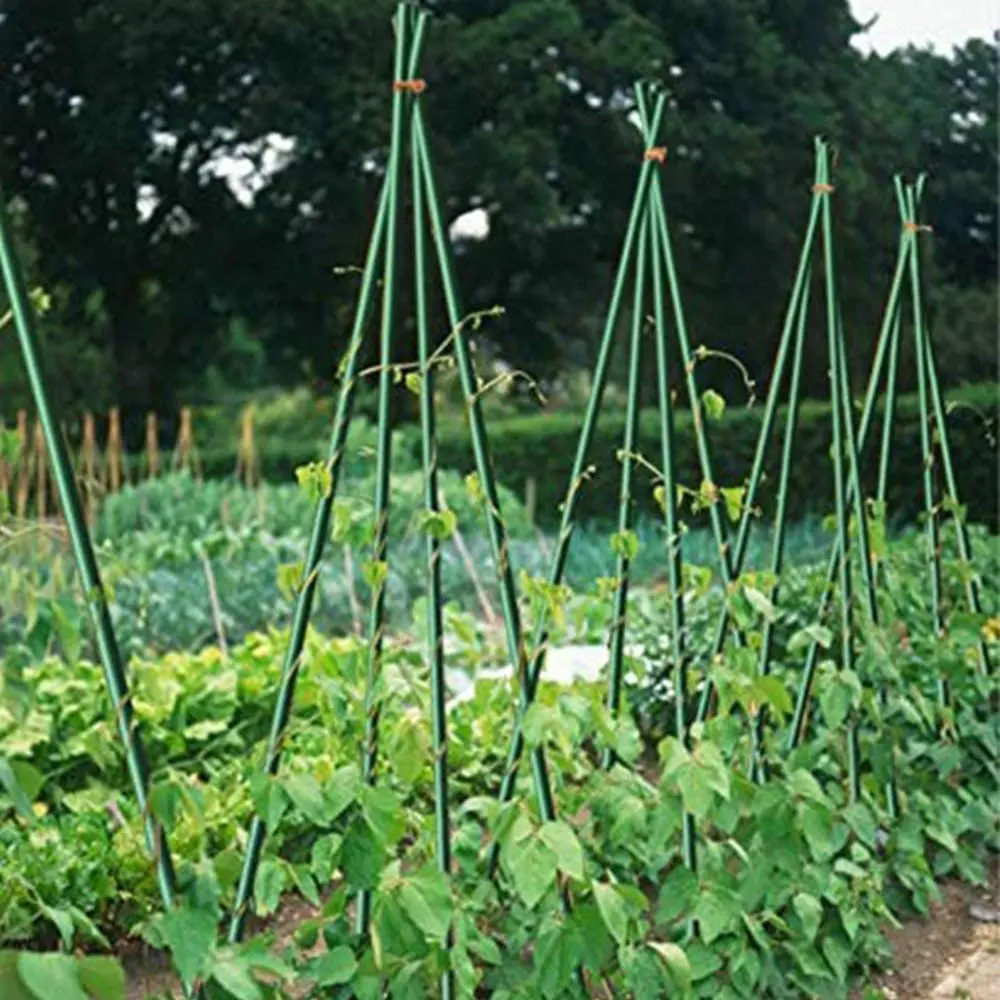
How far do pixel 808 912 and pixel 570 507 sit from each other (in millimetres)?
977

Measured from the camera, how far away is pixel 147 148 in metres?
20.1

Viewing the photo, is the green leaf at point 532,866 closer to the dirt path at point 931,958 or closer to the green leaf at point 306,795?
the green leaf at point 306,795

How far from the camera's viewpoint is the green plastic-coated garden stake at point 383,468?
283cm

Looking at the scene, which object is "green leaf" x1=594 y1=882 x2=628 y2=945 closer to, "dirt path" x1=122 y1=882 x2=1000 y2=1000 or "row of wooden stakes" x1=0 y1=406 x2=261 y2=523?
"dirt path" x1=122 y1=882 x2=1000 y2=1000

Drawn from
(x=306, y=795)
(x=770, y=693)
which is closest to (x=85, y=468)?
(x=770, y=693)

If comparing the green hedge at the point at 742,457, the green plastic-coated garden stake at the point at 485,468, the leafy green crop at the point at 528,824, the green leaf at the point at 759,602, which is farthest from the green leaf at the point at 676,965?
the green hedge at the point at 742,457

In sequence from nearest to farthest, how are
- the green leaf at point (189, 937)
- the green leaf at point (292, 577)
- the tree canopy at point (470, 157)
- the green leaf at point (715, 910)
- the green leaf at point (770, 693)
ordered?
Result: the green leaf at point (189, 937) → the green leaf at point (292, 577) → the green leaf at point (715, 910) → the green leaf at point (770, 693) → the tree canopy at point (470, 157)

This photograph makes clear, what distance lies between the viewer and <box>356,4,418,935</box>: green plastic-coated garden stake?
283cm

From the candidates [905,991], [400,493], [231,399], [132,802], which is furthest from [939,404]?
[231,399]

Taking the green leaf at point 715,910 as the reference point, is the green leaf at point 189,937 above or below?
above

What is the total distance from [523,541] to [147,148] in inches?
466

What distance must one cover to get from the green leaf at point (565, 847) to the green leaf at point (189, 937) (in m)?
0.59

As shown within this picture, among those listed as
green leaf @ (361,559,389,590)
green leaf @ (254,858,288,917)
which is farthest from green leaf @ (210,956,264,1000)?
green leaf @ (361,559,389,590)

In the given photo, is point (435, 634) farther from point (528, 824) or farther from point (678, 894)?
point (678, 894)
